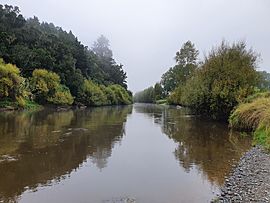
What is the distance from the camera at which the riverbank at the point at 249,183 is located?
9.32 meters

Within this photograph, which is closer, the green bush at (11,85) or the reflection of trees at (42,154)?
the reflection of trees at (42,154)

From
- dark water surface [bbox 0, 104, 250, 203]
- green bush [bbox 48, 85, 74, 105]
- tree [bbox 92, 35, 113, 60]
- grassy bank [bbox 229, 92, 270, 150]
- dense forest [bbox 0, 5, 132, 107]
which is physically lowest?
dark water surface [bbox 0, 104, 250, 203]

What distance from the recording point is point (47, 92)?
208 feet

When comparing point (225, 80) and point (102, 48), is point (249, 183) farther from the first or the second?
point (102, 48)

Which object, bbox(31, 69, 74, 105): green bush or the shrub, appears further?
the shrub

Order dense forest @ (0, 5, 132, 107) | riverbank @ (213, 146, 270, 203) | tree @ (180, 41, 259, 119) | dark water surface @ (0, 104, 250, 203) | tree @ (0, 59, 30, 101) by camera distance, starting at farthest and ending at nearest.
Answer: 1. dense forest @ (0, 5, 132, 107)
2. tree @ (0, 59, 30, 101)
3. tree @ (180, 41, 259, 119)
4. dark water surface @ (0, 104, 250, 203)
5. riverbank @ (213, 146, 270, 203)

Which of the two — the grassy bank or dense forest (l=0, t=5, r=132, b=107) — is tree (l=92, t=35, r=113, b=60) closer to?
dense forest (l=0, t=5, r=132, b=107)

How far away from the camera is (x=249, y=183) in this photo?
10.7m

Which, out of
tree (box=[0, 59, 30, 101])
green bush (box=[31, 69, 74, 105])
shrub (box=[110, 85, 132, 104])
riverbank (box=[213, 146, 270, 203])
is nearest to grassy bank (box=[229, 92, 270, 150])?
riverbank (box=[213, 146, 270, 203])

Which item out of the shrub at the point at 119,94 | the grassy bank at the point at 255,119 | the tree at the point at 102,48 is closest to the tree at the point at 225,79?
the grassy bank at the point at 255,119

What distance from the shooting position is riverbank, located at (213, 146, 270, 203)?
30.6ft

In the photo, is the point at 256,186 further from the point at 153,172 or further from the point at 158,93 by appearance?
the point at 158,93

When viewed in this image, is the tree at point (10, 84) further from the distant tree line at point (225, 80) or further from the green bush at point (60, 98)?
the distant tree line at point (225, 80)

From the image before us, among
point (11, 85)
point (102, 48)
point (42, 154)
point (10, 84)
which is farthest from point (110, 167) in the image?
point (102, 48)
